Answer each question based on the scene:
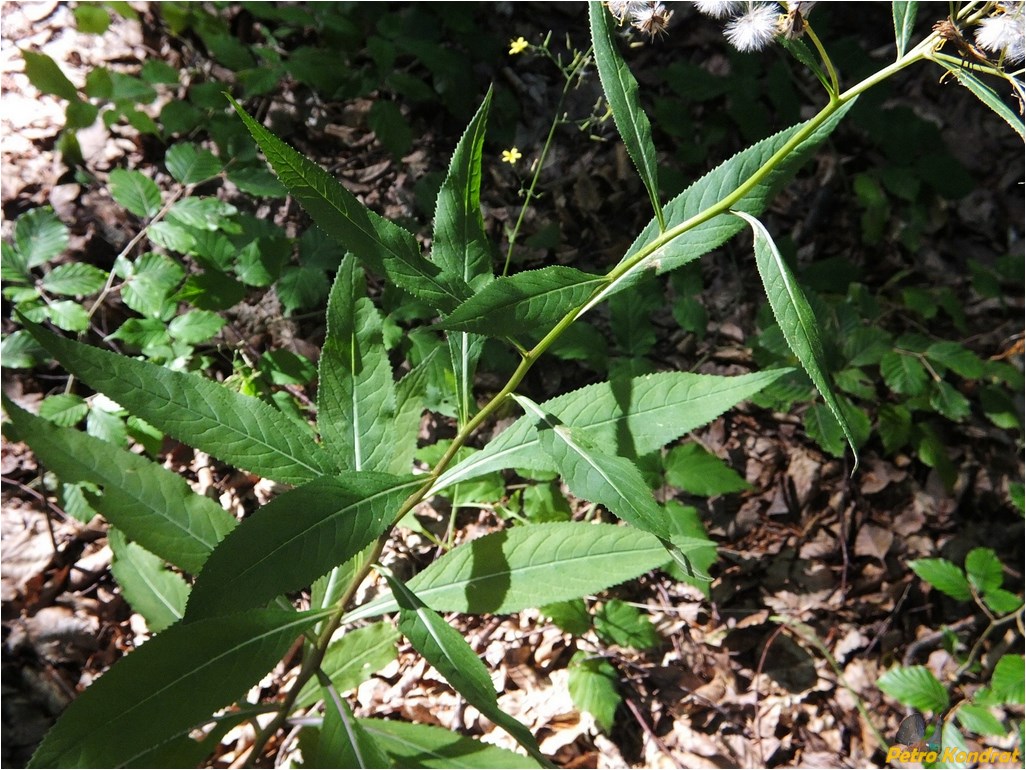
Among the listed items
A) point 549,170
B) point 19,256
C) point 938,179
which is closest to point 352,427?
point 19,256

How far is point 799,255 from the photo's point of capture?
295cm

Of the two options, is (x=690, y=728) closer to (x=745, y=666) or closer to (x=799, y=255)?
(x=745, y=666)

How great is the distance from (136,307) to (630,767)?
6.77 feet

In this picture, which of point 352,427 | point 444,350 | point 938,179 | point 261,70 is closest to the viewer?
point 352,427

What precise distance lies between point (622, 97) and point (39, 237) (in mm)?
1870

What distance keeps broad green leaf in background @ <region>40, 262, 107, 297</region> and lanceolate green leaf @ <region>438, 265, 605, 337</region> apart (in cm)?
167

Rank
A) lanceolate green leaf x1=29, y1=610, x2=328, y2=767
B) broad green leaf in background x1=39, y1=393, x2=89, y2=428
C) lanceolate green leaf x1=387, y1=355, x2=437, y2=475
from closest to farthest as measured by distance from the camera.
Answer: lanceolate green leaf x1=29, y1=610, x2=328, y2=767
lanceolate green leaf x1=387, y1=355, x2=437, y2=475
broad green leaf in background x1=39, y1=393, x2=89, y2=428

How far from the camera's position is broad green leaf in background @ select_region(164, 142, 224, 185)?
7.49 feet

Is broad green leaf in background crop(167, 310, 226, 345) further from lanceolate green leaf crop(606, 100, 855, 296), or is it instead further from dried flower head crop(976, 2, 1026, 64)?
dried flower head crop(976, 2, 1026, 64)

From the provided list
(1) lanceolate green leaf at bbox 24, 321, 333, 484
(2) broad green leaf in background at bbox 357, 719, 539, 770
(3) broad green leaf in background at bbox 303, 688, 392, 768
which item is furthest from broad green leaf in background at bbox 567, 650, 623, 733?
(1) lanceolate green leaf at bbox 24, 321, 333, 484

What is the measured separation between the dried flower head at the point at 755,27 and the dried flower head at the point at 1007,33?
0.28 m

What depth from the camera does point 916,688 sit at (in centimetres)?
215

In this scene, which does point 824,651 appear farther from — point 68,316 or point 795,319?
point 68,316

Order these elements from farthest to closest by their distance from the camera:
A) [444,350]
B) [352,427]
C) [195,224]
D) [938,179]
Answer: [938,179] → [195,224] → [444,350] → [352,427]
